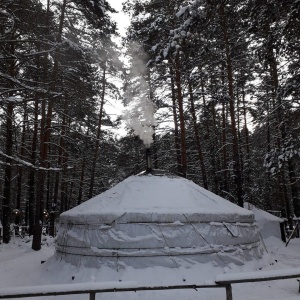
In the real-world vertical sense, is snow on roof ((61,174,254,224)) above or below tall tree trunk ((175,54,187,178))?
below

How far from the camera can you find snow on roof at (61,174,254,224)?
316 inches

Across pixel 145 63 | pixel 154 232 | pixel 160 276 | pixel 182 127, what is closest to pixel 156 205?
pixel 154 232

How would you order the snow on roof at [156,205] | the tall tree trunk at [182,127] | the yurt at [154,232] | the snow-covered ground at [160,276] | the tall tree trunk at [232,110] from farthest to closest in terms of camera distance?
the tall tree trunk at [182,127], the tall tree trunk at [232,110], the snow on roof at [156,205], the yurt at [154,232], the snow-covered ground at [160,276]

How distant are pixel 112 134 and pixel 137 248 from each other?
17045mm

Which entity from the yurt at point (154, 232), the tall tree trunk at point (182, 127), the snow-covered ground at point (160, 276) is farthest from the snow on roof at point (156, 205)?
the tall tree trunk at point (182, 127)

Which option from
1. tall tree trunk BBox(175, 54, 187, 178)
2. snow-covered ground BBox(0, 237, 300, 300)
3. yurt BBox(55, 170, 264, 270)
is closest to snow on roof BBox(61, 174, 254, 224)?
yurt BBox(55, 170, 264, 270)

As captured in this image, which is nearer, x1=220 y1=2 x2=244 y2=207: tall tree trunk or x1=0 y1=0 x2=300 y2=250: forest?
x1=0 y1=0 x2=300 y2=250: forest

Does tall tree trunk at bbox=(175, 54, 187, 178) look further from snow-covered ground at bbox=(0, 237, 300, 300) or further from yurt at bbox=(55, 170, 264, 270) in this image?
snow-covered ground at bbox=(0, 237, 300, 300)

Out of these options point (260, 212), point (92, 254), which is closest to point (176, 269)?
point (92, 254)

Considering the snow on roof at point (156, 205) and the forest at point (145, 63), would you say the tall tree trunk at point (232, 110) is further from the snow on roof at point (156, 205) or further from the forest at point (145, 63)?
the snow on roof at point (156, 205)

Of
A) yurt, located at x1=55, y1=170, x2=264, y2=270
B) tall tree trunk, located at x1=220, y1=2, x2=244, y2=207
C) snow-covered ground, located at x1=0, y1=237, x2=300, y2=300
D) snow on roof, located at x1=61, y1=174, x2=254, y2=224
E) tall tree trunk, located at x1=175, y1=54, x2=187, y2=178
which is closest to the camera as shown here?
snow-covered ground, located at x1=0, y1=237, x2=300, y2=300

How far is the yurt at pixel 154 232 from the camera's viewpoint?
782 cm

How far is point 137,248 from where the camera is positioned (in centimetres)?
782

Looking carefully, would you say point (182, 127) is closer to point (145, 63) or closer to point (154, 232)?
point (145, 63)
